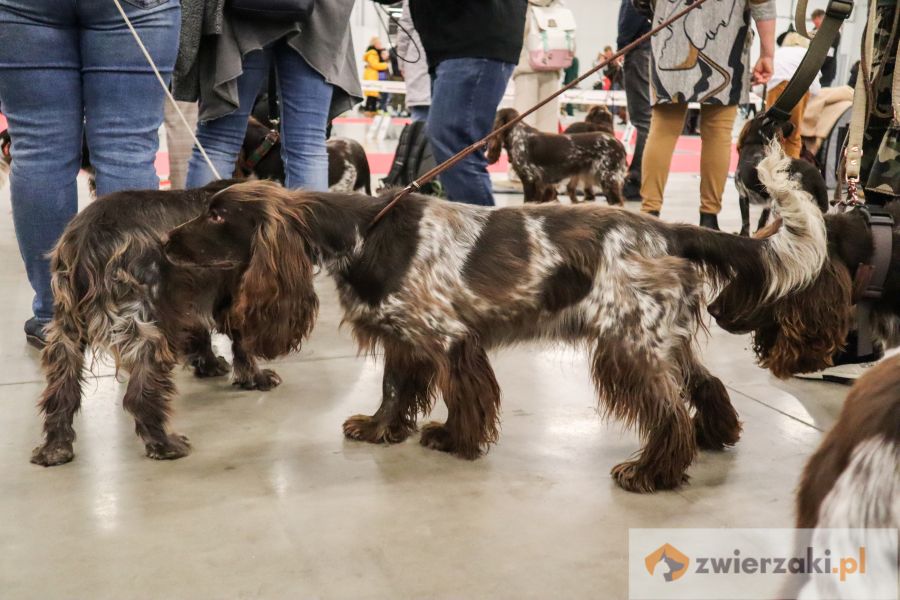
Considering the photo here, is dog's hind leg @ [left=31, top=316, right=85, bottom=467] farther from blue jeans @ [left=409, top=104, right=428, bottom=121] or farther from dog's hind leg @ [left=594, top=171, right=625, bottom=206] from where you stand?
dog's hind leg @ [left=594, top=171, right=625, bottom=206]

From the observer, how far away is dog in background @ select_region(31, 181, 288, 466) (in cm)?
246

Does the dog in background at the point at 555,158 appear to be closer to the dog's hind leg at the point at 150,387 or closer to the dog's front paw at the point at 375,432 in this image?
the dog's front paw at the point at 375,432

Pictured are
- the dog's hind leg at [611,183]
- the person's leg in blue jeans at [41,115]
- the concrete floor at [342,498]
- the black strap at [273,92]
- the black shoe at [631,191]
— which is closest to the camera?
the concrete floor at [342,498]

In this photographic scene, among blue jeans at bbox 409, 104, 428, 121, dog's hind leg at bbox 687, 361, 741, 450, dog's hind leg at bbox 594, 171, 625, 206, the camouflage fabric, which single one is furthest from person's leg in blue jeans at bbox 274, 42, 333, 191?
dog's hind leg at bbox 594, 171, 625, 206

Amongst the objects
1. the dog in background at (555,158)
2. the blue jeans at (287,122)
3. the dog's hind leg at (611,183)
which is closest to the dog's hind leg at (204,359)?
the blue jeans at (287,122)

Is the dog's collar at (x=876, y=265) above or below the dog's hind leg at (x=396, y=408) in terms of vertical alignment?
above

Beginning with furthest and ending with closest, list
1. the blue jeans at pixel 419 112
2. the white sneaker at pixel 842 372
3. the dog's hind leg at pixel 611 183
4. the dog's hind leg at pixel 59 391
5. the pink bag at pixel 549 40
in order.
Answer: the pink bag at pixel 549 40 → the dog's hind leg at pixel 611 183 → the blue jeans at pixel 419 112 → the white sneaker at pixel 842 372 → the dog's hind leg at pixel 59 391

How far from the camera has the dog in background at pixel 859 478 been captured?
3.08ft

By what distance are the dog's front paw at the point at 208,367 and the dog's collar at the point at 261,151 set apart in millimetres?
1665

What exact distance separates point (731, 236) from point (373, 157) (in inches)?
379

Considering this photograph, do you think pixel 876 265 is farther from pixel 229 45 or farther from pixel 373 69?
pixel 373 69

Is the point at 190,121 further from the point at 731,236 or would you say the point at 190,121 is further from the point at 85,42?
the point at 731,236

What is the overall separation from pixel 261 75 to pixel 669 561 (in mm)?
2716

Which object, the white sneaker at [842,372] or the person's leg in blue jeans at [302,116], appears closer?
the white sneaker at [842,372]
